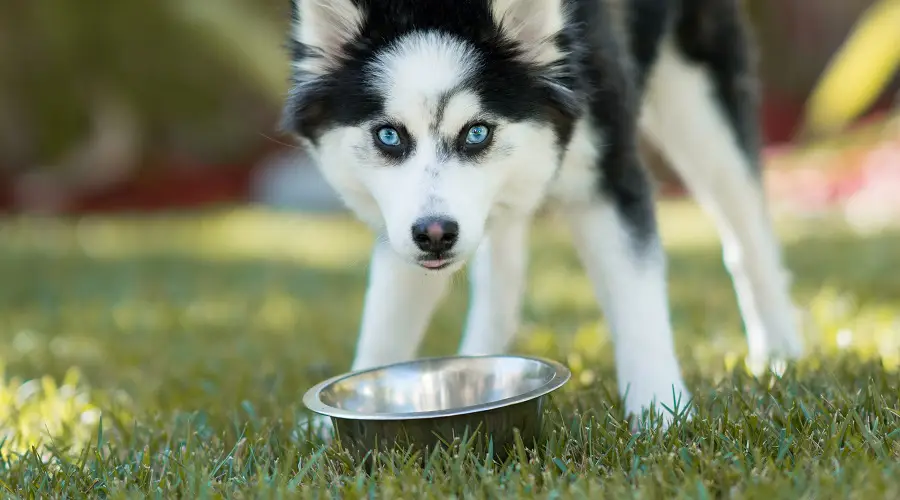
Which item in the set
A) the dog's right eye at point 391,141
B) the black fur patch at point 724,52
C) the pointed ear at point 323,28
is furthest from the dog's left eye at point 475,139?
the black fur patch at point 724,52

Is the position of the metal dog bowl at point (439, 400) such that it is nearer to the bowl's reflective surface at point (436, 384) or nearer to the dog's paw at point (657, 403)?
the bowl's reflective surface at point (436, 384)

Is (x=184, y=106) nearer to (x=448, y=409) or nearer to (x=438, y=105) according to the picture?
(x=438, y=105)

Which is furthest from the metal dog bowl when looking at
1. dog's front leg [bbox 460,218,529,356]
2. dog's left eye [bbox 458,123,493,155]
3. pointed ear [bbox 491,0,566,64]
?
dog's front leg [bbox 460,218,529,356]

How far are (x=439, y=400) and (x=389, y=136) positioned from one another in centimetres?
76

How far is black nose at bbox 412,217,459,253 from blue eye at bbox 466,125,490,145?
0.26 metres

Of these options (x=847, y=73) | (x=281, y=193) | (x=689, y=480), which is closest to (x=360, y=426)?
(x=689, y=480)

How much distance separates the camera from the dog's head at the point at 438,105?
8.23 feet

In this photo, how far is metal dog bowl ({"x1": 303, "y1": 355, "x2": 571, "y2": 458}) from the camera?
2350 mm

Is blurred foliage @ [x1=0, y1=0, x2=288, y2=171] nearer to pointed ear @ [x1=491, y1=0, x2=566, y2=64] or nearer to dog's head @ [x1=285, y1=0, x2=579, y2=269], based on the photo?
dog's head @ [x1=285, y1=0, x2=579, y2=269]

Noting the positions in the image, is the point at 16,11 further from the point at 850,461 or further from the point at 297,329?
the point at 850,461

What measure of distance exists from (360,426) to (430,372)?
0.48 metres

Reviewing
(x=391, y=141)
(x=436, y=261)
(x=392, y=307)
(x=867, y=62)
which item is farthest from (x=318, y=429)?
(x=867, y=62)

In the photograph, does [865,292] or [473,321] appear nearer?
[473,321]

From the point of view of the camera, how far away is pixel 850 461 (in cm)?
216
